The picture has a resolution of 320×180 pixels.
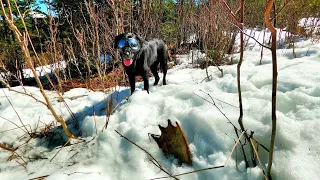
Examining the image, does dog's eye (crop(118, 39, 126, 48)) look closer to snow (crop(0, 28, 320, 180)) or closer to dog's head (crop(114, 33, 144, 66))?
dog's head (crop(114, 33, 144, 66))

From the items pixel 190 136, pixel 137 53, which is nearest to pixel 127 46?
pixel 137 53

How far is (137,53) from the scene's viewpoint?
2.68 metres

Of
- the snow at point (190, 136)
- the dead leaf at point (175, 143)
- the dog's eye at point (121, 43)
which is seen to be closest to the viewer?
the snow at point (190, 136)

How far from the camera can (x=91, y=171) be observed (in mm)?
1596

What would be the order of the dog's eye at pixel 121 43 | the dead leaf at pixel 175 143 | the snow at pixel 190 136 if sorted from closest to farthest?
the snow at pixel 190 136
the dead leaf at pixel 175 143
the dog's eye at pixel 121 43

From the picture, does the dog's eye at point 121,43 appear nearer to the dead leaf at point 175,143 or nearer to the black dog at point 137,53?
the black dog at point 137,53

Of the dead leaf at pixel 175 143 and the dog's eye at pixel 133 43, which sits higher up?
the dog's eye at pixel 133 43

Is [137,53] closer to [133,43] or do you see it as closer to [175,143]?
[133,43]

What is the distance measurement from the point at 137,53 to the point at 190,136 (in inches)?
54.0

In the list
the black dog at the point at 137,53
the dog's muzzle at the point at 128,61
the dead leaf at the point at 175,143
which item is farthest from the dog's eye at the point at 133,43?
the dead leaf at the point at 175,143

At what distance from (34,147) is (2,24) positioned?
7911 millimetres

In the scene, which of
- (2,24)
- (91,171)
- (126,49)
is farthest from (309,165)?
(2,24)

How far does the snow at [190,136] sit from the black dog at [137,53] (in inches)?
17.4

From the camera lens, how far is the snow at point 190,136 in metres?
1.32
